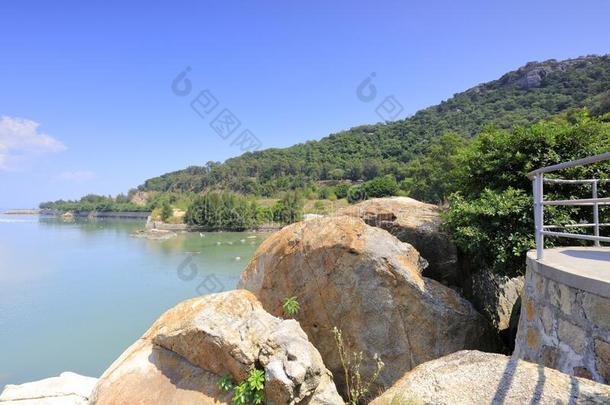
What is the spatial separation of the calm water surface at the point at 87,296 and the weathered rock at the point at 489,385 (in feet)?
47.9

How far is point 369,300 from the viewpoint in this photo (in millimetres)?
6324

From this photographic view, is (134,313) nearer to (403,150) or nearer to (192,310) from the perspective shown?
(192,310)

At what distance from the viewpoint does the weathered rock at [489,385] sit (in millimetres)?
2209

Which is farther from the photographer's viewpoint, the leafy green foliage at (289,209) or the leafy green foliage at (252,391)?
the leafy green foliage at (289,209)

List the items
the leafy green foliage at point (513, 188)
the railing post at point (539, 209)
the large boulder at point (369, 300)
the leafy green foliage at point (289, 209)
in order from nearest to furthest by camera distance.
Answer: the railing post at point (539, 209)
the leafy green foliage at point (513, 188)
the large boulder at point (369, 300)
the leafy green foliage at point (289, 209)

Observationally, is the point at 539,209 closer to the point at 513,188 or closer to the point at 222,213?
the point at 513,188

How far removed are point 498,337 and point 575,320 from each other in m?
4.05

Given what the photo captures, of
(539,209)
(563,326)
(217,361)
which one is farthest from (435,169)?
(563,326)

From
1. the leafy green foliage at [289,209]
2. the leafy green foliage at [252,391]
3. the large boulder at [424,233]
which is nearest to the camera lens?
the leafy green foliage at [252,391]

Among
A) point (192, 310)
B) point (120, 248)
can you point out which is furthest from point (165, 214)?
point (192, 310)

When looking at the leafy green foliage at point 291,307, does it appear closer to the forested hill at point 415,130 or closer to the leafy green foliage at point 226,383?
the leafy green foliage at point 226,383

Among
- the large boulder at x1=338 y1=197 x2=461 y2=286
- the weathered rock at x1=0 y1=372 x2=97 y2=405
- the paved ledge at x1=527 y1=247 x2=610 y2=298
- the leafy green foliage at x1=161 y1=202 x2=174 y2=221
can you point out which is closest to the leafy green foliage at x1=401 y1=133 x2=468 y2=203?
the large boulder at x1=338 y1=197 x2=461 y2=286

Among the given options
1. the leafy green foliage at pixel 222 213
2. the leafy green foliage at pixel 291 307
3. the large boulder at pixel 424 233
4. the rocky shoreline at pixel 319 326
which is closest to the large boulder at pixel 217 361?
the rocky shoreline at pixel 319 326

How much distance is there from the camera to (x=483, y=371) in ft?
8.48
